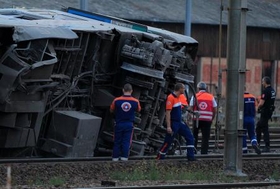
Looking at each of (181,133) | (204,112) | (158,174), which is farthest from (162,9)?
(158,174)

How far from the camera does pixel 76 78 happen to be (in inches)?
739

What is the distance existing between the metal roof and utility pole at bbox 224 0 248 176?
24.0m

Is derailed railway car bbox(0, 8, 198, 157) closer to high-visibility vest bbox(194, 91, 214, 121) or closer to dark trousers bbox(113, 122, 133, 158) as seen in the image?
high-visibility vest bbox(194, 91, 214, 121)

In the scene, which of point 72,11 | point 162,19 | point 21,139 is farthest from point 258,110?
point 162,19

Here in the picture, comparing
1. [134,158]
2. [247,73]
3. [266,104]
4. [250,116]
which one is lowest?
[134,158]

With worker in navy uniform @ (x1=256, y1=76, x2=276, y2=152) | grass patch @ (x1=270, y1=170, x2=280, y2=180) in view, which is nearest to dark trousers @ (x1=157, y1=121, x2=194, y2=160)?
grass patch @ (x1=270, y1=170, x2=280, y2=180)

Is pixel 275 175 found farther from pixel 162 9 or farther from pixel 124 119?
pixel 162 9

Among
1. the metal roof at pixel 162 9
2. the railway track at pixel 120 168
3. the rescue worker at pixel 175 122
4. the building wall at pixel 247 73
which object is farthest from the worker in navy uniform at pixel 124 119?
the building wall at pixel 247 73

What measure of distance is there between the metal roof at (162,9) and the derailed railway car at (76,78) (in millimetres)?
19365

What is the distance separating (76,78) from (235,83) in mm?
4082

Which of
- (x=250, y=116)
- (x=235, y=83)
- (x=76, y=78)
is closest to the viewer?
(x=235, y=83)

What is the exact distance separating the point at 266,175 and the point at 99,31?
4.77m

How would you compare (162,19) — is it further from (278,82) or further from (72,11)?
(72,11)

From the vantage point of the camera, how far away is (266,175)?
16781 millimetres
